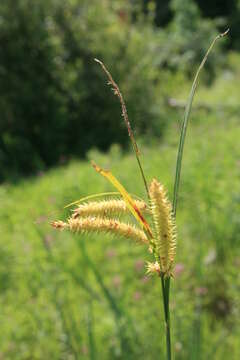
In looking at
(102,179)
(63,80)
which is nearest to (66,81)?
(63,80)

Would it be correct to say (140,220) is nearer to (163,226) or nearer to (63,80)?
(163,226)

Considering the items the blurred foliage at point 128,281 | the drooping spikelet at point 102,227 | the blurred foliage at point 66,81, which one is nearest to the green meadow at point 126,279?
the blurred foliage at point 128,281

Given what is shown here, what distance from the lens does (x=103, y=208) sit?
586 millimetres

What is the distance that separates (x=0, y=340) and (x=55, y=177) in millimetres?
3114

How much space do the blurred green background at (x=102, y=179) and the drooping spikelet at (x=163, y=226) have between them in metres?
0.21

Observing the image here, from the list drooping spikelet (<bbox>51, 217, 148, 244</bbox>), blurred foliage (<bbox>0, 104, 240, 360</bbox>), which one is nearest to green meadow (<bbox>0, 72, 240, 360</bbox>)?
blurred foliage (<bbox>0, 104, 240, 360</bbox>)

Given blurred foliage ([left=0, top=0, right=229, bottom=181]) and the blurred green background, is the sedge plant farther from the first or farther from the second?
blurred foliage ([left=0, top=0, right=229, bottom=181])

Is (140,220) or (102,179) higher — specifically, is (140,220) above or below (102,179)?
below

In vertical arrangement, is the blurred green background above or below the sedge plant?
above

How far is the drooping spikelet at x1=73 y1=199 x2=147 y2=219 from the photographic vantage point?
0.57m

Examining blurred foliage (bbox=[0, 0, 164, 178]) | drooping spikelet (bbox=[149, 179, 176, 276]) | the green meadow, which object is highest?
blurred foliage (bbox=[0, 0, 164, 178])

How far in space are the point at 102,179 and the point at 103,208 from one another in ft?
13.1

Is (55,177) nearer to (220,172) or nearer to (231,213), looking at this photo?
(220,172)

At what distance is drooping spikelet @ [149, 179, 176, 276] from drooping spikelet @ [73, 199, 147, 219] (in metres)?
0.06
